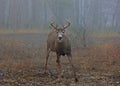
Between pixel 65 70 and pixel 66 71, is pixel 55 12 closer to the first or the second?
pixel 65 70

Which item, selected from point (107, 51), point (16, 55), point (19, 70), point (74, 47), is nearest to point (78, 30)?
point (74, 47)

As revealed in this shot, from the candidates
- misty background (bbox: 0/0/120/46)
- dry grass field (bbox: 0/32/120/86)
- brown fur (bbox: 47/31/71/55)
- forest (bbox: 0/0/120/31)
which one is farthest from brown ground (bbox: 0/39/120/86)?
forest (bbox: 0/0/120/31)

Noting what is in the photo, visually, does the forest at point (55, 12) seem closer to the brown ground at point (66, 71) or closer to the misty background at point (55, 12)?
the misty background at point (55, 12)

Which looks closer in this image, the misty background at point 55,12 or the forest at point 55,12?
the misty background at point 55,12

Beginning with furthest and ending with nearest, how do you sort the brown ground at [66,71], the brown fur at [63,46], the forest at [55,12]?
the forest at [55,12]
the brown fur at [63,46]
the brown ground at [66,71]

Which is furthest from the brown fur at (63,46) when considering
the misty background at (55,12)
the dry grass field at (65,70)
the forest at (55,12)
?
the forest at (55,12)

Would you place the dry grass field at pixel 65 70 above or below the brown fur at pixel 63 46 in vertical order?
below

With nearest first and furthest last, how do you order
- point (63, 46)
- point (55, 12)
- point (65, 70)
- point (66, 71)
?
point (63, 46), point (66, 71), point (65, 70), point (55, 12)

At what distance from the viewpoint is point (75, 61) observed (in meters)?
20.0

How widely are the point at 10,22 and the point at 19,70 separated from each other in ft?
158

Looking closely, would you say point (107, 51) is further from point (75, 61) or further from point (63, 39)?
point (63, 39)

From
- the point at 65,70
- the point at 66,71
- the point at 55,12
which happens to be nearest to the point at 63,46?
the point at 66,71

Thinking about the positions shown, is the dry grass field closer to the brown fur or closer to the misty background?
the brown fur

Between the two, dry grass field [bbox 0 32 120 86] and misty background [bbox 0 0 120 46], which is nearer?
dry grass field [bbox 0 32 120 86]
